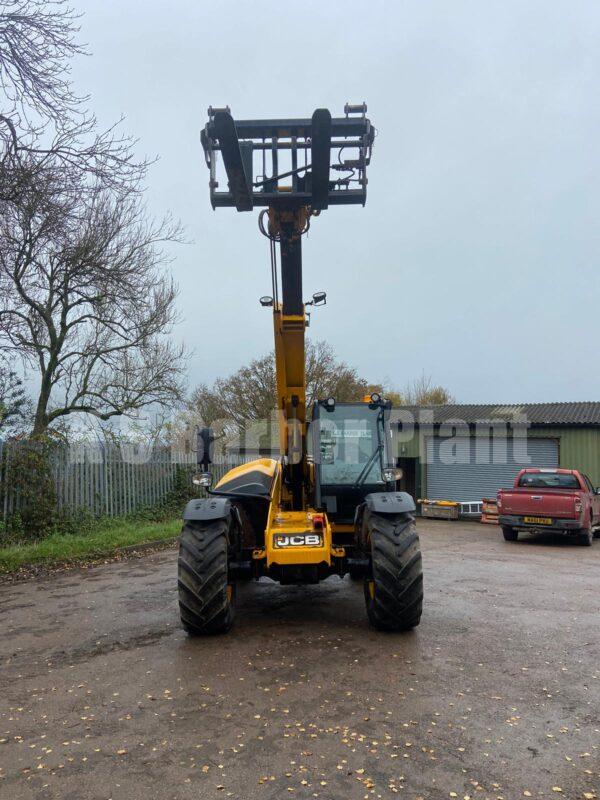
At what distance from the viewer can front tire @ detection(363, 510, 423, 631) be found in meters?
6.05

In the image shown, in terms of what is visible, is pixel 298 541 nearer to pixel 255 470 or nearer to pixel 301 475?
pixel 301 475

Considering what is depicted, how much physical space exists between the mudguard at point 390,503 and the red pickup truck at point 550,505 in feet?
31.1

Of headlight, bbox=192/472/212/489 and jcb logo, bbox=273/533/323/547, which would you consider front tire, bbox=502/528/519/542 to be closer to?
jcb logo, bbox=273/533/323/547

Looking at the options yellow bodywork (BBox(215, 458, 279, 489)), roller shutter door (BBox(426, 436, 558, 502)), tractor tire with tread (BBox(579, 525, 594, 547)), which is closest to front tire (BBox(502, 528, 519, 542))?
tractor tire with tread (BBox(579, 525, 594, 547))

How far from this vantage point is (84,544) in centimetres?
1194

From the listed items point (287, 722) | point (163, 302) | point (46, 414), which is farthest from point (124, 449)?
point (287, 722)

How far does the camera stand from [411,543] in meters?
6.20

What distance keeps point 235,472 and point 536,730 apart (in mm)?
5554

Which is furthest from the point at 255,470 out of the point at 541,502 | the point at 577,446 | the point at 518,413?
the point at 518,413

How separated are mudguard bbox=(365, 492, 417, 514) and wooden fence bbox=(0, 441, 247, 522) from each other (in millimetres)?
8012

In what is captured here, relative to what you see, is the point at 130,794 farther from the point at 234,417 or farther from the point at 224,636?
the point at 234,417

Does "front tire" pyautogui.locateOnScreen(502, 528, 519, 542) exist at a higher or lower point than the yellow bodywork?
lower

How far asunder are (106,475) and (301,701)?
10.9 meters

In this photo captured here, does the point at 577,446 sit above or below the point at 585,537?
above
